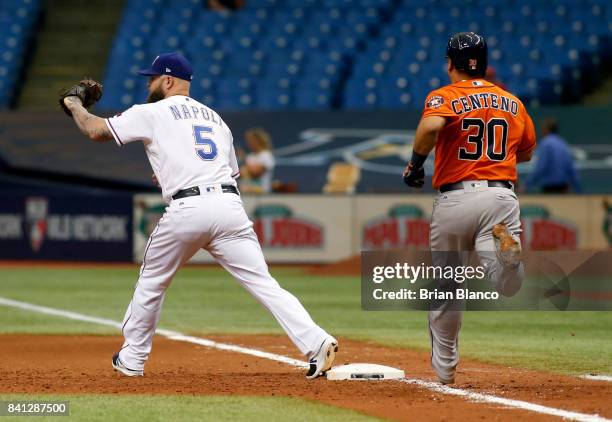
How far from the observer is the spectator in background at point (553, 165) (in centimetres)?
1819

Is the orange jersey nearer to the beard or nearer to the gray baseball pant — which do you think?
the gray baseball pant

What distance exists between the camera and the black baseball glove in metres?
7.77

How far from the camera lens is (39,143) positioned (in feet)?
76.7

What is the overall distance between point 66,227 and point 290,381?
13973mm

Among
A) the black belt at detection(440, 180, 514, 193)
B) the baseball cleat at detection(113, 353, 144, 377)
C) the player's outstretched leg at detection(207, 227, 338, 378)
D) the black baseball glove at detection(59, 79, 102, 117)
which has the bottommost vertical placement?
the baseball cleat at detection(113, 353, 144, 377)

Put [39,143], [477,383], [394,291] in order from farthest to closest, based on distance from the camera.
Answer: [39,143] → [394,291] → [477,383]

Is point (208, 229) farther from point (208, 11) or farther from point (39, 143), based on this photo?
point (208, 11)

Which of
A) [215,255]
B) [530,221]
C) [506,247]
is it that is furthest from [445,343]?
[530,221]

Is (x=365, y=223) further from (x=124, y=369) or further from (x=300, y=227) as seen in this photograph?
(x=124, y=369)

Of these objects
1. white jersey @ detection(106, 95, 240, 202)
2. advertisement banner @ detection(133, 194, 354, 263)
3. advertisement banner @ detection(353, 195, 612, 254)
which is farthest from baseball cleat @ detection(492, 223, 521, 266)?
advertisement banner @ detection(133, 194, 354, 263)

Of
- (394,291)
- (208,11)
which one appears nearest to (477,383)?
(394,291)

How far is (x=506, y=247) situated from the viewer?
7.13 metres

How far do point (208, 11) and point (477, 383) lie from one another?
20.5 m

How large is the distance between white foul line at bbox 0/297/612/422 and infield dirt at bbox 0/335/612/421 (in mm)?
89
